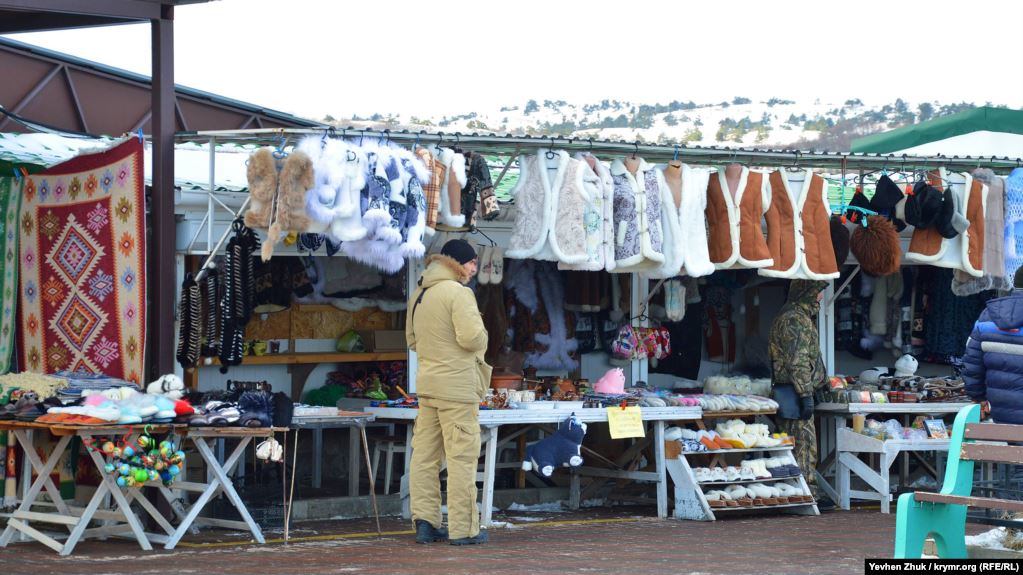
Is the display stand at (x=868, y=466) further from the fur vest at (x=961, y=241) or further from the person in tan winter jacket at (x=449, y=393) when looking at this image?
the person in tan winter jacket at (x=449, y=393)

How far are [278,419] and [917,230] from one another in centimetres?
583

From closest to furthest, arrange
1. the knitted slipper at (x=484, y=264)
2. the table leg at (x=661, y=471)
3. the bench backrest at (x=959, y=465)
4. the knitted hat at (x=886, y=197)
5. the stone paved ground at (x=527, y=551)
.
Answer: the bench backrest at (x=959, y=465) → the stone paved ground at (x=527, y=551) → the table leg at (x=661, y=471) → the knitted slipper at (x=484, y=264) → the knitted hat at (x=886, y=197)

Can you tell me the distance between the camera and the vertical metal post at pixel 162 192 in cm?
886

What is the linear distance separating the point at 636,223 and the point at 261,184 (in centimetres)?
296

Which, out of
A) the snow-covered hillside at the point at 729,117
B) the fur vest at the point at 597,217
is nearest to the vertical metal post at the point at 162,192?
the fur vest at the point at 597,217

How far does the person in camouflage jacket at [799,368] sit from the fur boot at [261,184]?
4.58 meters

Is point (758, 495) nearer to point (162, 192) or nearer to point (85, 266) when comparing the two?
point (162, 192)

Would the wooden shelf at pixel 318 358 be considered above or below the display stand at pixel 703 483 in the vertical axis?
above

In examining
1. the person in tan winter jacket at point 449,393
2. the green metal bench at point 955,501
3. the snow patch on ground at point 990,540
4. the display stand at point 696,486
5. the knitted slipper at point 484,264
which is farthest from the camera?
the knitted slipper at point 484,264

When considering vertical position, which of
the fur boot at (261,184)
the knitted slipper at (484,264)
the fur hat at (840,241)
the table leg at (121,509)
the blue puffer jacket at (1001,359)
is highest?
the fur boot at (261,184)

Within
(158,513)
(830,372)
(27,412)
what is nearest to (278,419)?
(158,513)

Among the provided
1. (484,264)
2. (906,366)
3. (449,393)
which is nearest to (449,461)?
(449,393)

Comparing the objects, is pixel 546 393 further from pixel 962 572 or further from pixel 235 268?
pixel 962 572

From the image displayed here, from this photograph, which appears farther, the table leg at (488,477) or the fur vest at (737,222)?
the fur vest at (737,222)
